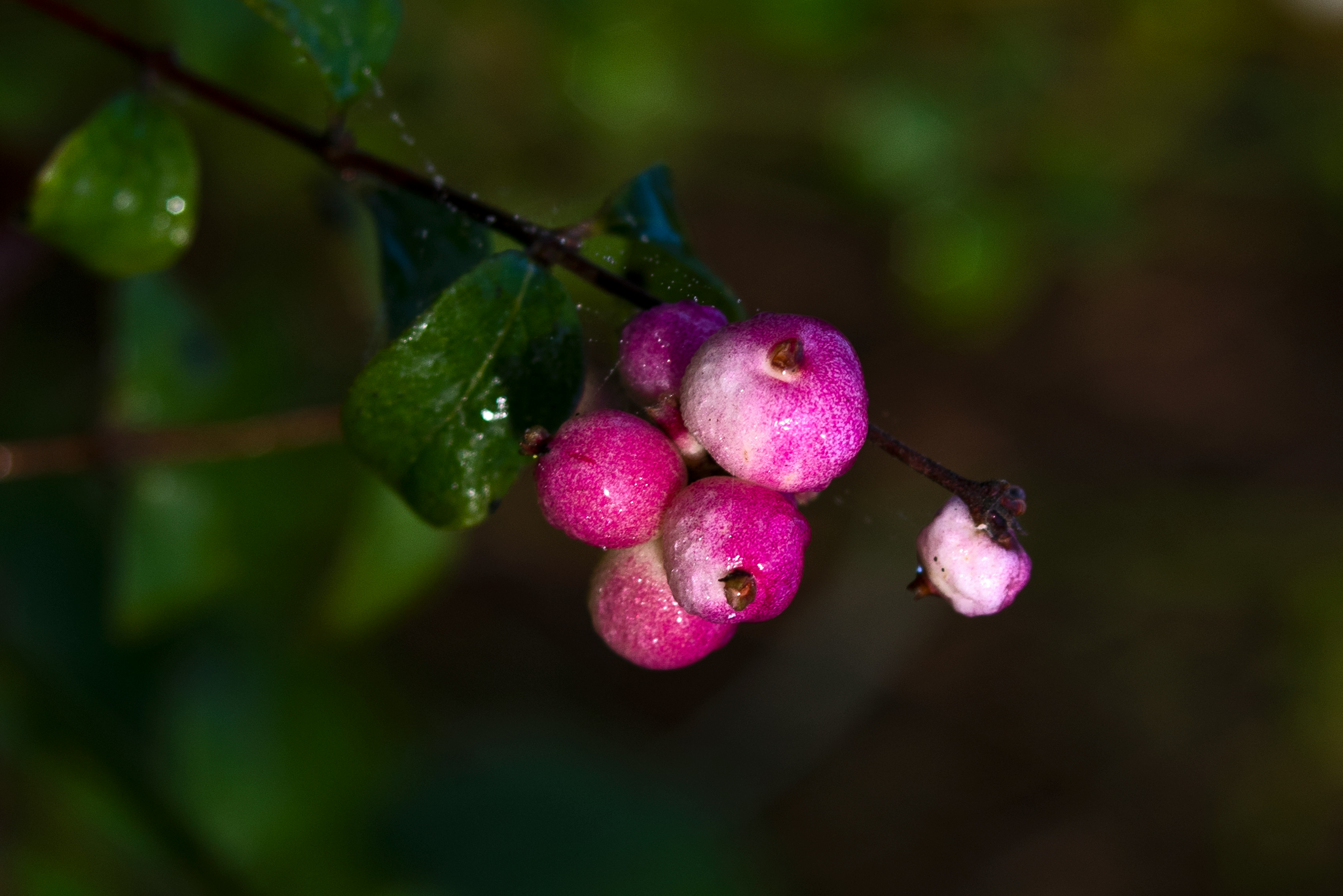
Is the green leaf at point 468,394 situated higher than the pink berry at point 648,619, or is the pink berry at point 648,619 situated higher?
the green leaf at point 468,394

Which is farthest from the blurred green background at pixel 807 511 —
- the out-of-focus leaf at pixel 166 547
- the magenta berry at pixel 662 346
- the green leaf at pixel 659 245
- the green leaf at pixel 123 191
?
the magenta berry at pixel 662 346

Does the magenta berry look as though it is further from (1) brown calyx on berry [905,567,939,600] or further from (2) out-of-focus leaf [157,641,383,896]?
(2) out-of-focus leaf [157,641,383,896]

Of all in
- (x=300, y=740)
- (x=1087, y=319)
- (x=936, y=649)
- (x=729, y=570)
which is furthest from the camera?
(x=1087, y=319)

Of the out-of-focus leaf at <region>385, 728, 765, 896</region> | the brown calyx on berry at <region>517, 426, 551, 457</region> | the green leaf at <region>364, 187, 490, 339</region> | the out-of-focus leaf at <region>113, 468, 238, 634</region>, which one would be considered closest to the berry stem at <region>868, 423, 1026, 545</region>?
the brown calyx on berry at <region>517, 426, 551, 457</region>

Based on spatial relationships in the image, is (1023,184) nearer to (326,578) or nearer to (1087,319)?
(1087,319)

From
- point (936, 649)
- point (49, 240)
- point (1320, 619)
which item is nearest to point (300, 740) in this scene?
point (49, 240)

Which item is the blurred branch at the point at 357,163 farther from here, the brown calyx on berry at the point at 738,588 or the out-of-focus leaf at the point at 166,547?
the out-of-focus leaf at the point at 166,547

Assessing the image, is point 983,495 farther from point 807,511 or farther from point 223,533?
point 807,511
